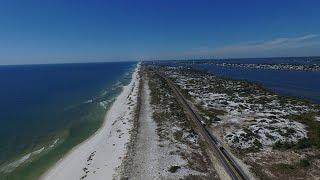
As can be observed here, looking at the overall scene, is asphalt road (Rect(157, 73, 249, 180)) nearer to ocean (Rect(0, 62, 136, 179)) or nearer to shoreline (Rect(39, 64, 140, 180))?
shoreline (Rect(39, 64, 140, 180))

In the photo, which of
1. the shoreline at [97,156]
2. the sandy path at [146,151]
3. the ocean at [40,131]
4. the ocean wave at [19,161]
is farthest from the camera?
the ocean at [40,131]

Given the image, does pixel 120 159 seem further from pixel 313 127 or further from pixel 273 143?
pixel 313 127

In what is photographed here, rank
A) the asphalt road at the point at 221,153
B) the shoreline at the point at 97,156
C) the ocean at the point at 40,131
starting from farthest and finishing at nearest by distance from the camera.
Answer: the ocean at the point at 40,131, the shoreline at the point at 97,156, the asphalt road at the point at 221,153

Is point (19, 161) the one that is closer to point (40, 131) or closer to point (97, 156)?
point (97, 156)

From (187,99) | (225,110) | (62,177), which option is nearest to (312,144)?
(225,110)

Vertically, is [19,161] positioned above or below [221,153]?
below

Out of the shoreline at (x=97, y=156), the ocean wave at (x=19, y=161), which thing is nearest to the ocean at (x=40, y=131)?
the ocean wave at (x=19, y=161)

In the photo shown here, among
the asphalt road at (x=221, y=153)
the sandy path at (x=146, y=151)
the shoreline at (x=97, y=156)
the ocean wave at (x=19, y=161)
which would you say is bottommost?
the ocean wave at (x=19, y=161)

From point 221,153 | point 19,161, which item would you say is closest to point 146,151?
point 221,153

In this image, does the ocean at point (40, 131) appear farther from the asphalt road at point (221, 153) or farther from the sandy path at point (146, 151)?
the asphalt road at point (221, 153)
